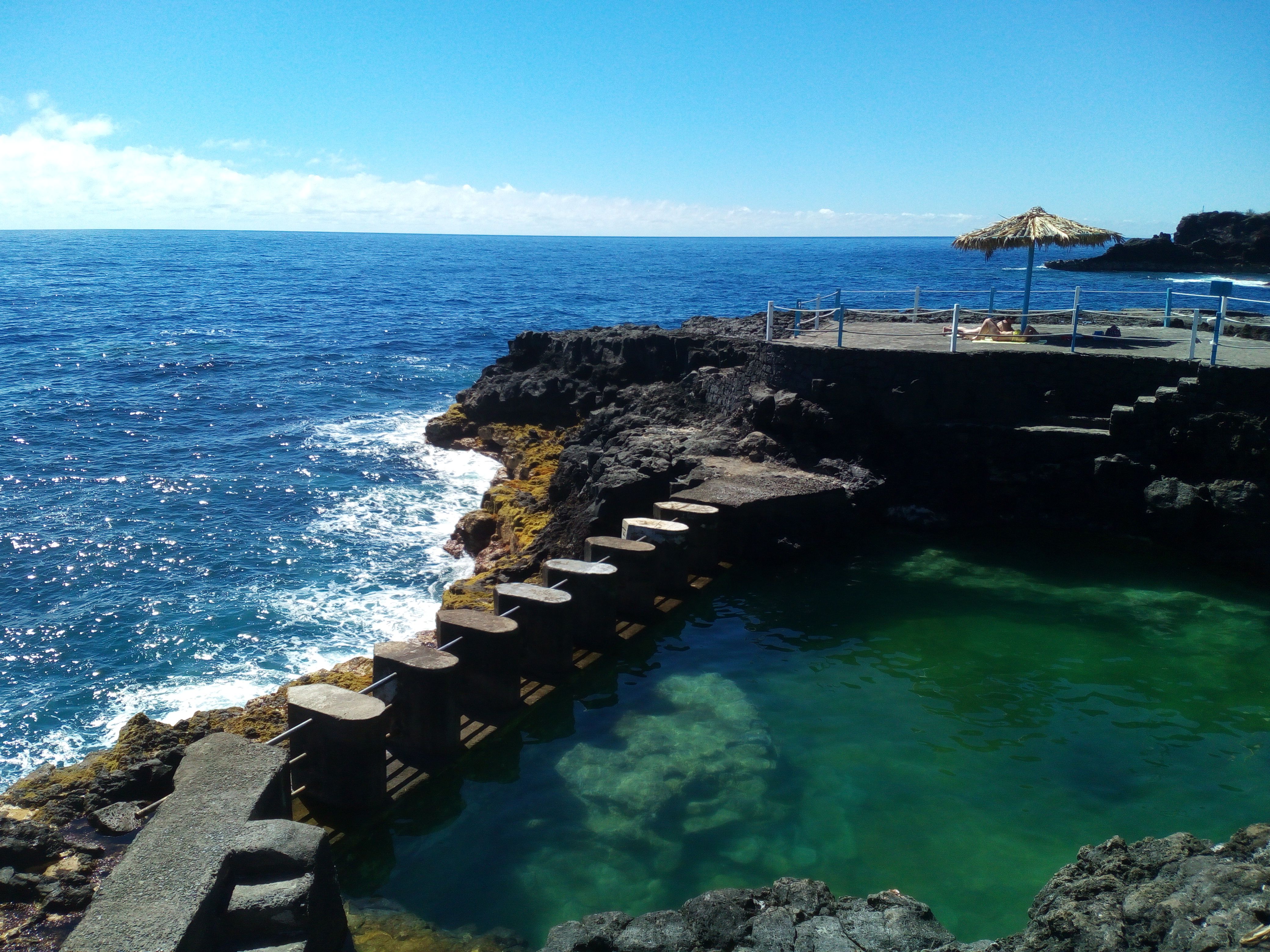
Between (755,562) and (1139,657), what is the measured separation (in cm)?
557

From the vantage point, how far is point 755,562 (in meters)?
14.8

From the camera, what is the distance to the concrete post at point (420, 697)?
8828 mm

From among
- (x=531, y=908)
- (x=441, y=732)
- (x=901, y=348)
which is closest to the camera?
(x=531, y=908)

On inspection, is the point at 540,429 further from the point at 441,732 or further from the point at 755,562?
the point at 441,732

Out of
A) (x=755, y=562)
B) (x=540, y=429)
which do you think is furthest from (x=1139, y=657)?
(x=540, y=429)

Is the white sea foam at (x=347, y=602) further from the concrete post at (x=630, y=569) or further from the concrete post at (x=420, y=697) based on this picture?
the concrete post at (x=420, y=697)

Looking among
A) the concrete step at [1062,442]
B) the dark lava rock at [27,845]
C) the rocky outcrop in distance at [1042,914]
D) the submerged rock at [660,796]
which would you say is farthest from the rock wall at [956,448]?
the rocky outcrop in distance at [1042,914]

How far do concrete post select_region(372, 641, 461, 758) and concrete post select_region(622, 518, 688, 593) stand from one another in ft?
15.2

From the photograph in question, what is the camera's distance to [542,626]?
35.6 feet

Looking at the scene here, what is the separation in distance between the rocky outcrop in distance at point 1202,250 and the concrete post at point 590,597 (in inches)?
4015

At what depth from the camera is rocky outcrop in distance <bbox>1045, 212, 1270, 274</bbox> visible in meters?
93.7

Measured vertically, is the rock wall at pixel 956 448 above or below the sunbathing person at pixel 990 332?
below

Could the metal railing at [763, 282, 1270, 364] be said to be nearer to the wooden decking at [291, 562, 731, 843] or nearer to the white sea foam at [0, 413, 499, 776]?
the wooden decking at [291, 562, 731, 843]

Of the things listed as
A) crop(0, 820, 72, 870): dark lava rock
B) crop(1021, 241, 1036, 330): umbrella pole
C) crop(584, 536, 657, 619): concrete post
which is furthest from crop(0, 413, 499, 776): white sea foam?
crop(1021, 241, 1036, 330): umbrella pole
